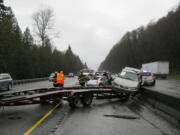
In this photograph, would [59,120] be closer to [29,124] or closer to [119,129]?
[29,124]

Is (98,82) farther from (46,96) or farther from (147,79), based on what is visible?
(46,96)

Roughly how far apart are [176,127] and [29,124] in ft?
16.6

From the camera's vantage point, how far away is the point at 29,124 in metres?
7.18

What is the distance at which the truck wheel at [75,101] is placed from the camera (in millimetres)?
10781

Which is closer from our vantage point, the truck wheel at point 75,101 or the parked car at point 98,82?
the truck wheel at point 75,101

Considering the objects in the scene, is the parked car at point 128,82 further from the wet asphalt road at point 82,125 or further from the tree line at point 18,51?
the tree line at point 18,51

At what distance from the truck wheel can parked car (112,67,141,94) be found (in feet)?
14.2

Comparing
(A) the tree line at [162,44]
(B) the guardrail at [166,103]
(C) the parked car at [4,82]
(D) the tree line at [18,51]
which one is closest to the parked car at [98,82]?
(C) the parked car at [4,82]

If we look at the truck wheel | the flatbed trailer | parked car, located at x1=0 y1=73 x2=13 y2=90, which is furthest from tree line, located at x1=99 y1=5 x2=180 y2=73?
the truck wheel

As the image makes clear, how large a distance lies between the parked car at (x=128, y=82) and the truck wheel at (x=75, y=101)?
4.32m

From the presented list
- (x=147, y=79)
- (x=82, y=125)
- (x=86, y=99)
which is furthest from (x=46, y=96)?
(x=147, y=79)

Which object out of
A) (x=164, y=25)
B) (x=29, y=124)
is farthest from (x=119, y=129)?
(x=164, y=25)

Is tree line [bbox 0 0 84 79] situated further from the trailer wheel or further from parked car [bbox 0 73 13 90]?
the trailer wheel

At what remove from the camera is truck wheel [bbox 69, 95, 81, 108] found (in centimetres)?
1078
